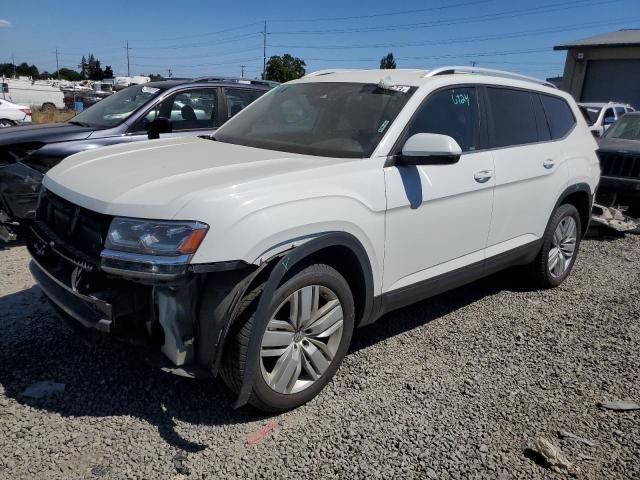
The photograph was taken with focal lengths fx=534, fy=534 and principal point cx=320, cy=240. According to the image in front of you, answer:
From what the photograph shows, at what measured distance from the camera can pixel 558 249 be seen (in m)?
4.99

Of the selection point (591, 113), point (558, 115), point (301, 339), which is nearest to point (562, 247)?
point (558, 115)

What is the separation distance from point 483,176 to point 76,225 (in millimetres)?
2641

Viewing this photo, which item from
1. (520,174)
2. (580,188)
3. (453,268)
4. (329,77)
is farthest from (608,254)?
(329,77)

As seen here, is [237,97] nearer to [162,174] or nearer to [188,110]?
[188,110]

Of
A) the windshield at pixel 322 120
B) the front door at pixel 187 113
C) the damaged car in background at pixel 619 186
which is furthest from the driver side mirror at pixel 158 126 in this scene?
the damaged car in background at pixel 619 186

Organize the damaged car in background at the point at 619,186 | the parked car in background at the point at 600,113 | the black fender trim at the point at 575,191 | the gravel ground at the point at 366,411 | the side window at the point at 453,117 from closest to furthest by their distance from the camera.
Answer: the gravel ground at the point at 366,411, the side window at the point at 453,117, the black fender trim at the point at 575,191, the damaged car in background at the point at 619,186, the parked car in background at the point at 600,113

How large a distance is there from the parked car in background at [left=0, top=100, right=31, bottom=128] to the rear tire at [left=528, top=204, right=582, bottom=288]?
16.0 m

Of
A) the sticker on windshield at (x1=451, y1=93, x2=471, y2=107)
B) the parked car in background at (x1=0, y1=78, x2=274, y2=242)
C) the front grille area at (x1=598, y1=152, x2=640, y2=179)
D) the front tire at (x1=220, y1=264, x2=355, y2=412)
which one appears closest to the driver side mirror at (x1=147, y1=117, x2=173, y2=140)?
→ the parked car in background at (x1=0, y1=78, x2=274, y2=242)

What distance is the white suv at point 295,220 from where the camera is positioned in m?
2.48

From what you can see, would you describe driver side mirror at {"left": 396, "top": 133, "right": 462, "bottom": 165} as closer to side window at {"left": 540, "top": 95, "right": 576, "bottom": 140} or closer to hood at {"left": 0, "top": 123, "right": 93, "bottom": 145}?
side window at {"left": 540, "top": 95, "right": 576, "bottom": 140}

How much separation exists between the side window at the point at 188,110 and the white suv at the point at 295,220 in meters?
2.42

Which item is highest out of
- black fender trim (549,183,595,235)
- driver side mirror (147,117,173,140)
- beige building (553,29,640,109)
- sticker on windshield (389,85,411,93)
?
beige building (553,29,640,109)

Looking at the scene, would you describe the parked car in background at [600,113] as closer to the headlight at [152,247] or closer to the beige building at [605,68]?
the beige building at [605,68]

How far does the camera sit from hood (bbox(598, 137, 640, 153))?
25.7 ft
